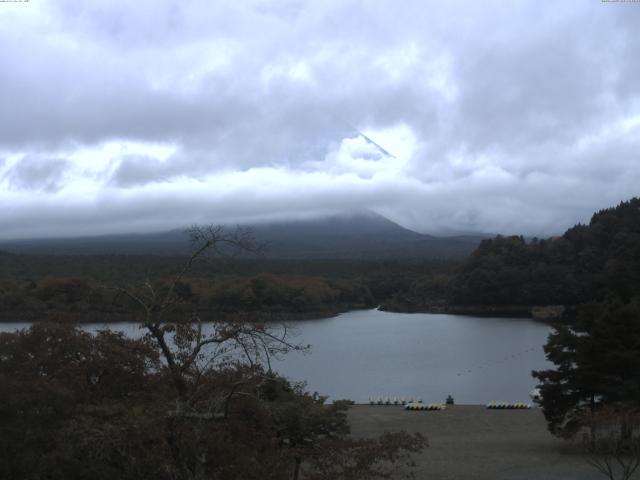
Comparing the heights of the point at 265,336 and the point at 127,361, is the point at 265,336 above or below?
above

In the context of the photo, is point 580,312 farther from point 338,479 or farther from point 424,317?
point 424,317

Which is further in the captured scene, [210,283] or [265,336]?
[210,283]

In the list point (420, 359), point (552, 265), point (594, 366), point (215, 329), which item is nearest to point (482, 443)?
point (594, 366)

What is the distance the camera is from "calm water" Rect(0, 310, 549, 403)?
2540cm

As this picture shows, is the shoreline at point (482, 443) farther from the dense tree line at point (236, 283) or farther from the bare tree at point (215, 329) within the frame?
the dense tree line at point (236, 283)

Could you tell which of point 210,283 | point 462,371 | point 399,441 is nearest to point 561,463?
point 399,441

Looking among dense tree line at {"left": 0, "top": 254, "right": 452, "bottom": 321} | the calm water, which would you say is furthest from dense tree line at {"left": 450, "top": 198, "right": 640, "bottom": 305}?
dense tree line at {"left": 0, "top": 254, "right": 452, "bottom": 321}

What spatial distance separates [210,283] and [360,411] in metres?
31.4

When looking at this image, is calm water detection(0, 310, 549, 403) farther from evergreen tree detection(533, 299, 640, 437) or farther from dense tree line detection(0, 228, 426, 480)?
dense tree line detection(0, 228, 426, 480)

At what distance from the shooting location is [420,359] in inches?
1288

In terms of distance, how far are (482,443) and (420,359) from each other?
1795cm

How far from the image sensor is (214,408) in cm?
516

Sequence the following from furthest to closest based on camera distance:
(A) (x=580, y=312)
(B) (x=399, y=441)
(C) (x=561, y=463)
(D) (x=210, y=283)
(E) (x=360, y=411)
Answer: (D) (x=210, y=283) → (E) (x=360, y=411) → (A) (x=580, y=312) → (C) (x=561, y=463) → (B) (x=399, y=441)

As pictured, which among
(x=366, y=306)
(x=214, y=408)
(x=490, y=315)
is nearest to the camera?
(x=214, y=408)
